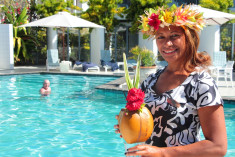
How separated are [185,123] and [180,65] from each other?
310 millimetres

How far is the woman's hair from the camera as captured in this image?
1513 mm

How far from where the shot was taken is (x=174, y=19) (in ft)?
4.85

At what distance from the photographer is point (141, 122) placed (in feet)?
4.43

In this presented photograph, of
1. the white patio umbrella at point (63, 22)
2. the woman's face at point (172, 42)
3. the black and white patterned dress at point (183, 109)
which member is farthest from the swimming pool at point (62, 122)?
the white patio umbrella at point (63, 22)

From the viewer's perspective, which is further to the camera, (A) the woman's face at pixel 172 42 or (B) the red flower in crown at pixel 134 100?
(A) the woman's face at pixel 172 42

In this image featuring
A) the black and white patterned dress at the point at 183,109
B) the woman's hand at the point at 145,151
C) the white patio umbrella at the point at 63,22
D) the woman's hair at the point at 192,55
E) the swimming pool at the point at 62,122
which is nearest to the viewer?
the woman's hand at the point at 145,151

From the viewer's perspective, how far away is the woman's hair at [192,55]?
151cm

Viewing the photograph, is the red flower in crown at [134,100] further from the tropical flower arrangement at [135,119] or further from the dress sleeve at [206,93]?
the dress sleeve at [206,93]

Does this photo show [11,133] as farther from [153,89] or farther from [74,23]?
[74,23]

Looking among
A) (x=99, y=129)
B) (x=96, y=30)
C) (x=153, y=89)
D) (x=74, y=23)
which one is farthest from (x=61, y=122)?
(x=96, y=30)

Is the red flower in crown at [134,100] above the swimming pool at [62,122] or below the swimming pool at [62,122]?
above

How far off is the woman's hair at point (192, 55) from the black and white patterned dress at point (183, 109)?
0.20 ft

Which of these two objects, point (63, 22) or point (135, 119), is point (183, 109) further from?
point (63, 22)

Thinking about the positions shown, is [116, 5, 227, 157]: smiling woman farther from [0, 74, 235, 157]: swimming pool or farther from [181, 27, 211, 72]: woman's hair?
[0, 74, 235, 157]: swimming pool
